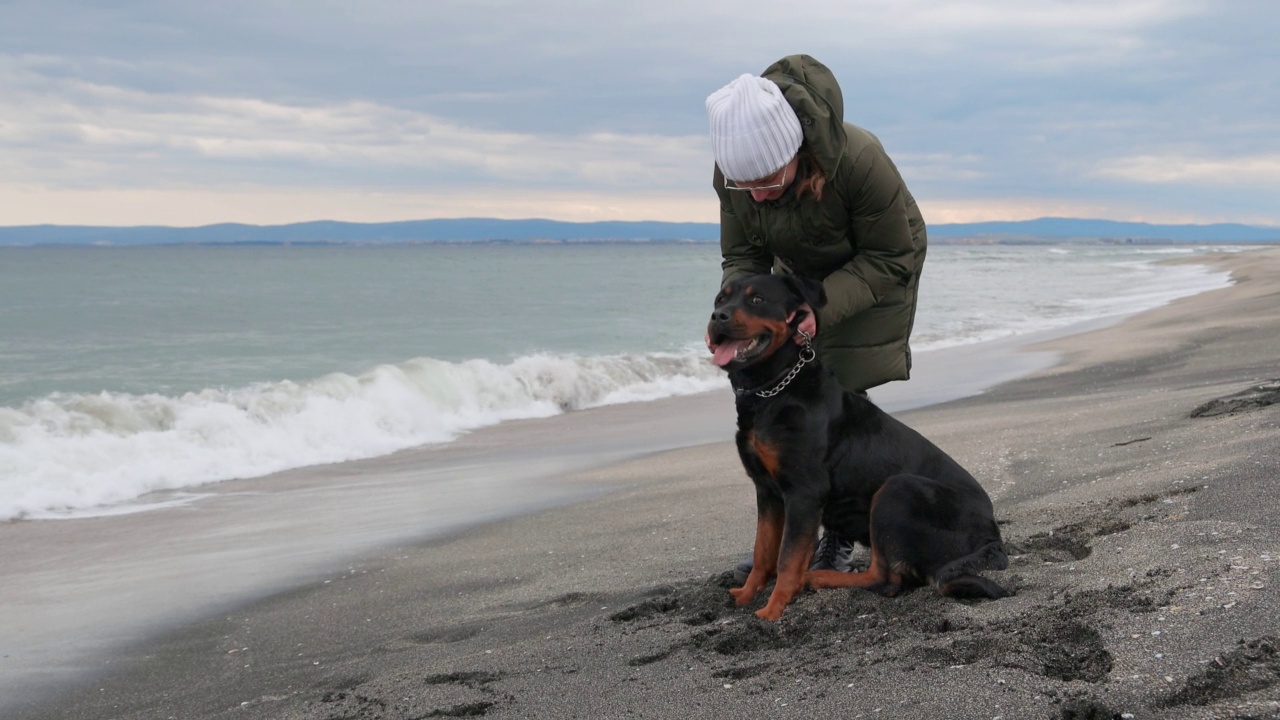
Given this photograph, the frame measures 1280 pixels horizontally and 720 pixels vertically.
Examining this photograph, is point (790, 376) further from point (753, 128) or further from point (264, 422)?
point (264, 422)

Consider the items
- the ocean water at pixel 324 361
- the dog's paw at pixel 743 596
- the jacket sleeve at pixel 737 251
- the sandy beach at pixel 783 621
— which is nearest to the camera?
the sandy beach at pixel 783 621

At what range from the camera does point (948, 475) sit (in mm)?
4078

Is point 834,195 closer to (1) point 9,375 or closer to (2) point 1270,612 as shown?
(2) point 1270,612

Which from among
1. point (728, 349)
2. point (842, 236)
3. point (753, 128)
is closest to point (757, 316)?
point (728, 349)

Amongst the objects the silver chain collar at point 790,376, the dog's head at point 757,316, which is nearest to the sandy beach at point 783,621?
the silver chain collar at point 790,376

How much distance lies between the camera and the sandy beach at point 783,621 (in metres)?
2.80

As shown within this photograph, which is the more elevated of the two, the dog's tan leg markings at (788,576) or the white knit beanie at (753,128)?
the white knit beanie at (753,128)

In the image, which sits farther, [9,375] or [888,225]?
[9,375]

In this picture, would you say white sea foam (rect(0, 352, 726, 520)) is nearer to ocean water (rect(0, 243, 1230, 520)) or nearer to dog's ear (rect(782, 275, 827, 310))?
ocean water (rect(0, 243, 1230, 520))

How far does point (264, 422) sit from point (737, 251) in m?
8.63

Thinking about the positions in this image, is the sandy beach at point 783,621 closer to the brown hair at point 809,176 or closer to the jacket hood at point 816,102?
the brown hair at point 809,176

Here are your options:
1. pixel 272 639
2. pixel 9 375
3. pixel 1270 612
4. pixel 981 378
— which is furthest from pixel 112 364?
pixel 1270 612

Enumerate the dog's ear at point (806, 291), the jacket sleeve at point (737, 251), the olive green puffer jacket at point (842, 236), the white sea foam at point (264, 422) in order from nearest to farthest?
the olive green puffer jacket at point (842, 236), the dog's ear at point (806, 291), the jacket sleeve at point (737, 251), the white sea foam at point (264, 422)

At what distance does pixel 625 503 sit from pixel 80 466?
544 centimetres
